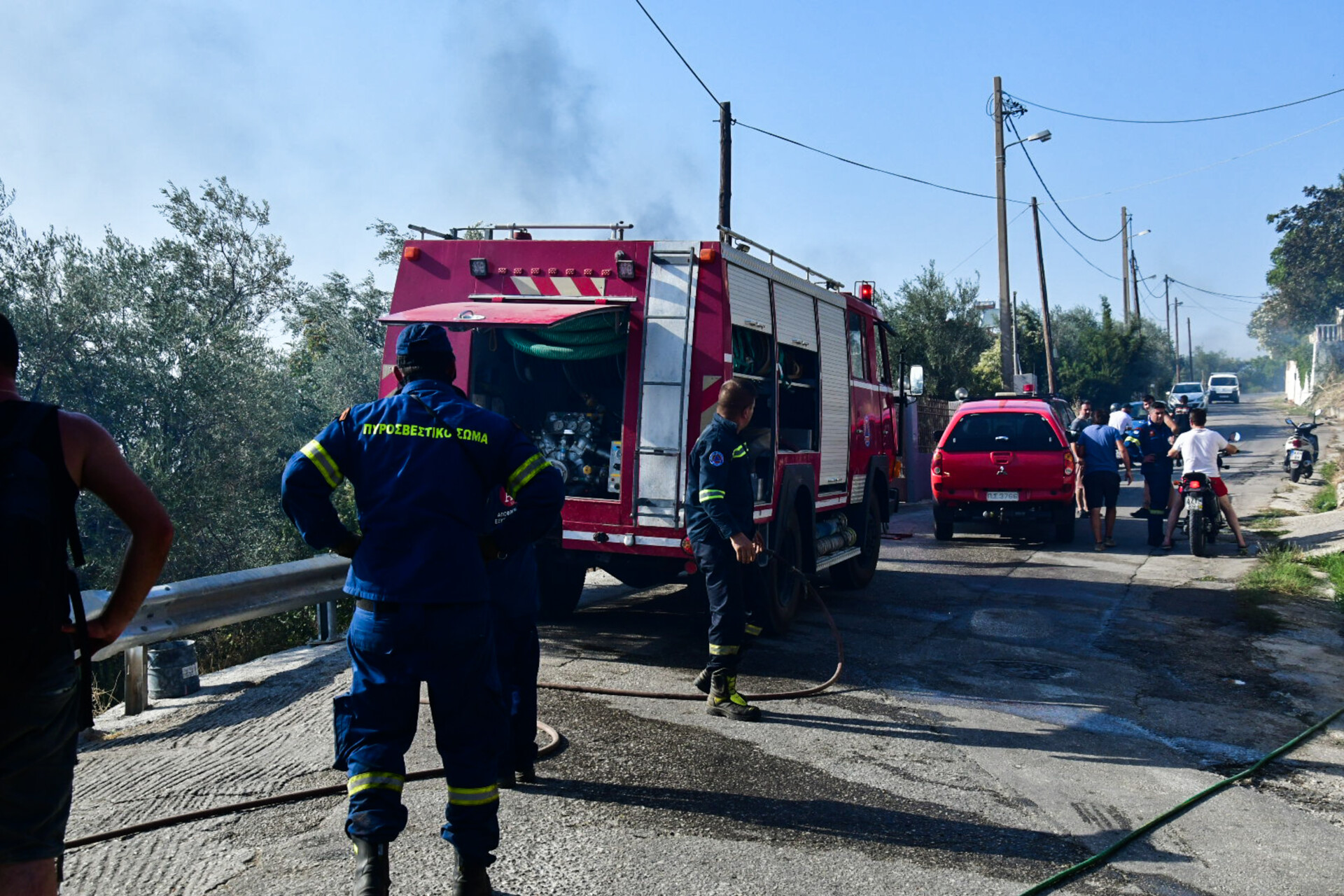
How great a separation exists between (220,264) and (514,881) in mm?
22541

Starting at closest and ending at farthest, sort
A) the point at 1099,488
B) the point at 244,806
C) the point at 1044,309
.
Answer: the point at 244,806 → the point at 1099,488 → the point at 1044,309

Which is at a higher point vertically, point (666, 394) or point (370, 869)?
point (666, 394)

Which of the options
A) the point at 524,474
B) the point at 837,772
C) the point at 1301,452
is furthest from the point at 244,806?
the point at 1301,452

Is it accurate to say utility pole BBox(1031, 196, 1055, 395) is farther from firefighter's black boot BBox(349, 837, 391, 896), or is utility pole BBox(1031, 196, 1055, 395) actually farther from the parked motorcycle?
firefighter's black boot BBox(349, 837, 391, 896)

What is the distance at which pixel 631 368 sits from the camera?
24.5ft

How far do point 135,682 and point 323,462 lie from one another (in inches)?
131

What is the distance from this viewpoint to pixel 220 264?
23.7 metres

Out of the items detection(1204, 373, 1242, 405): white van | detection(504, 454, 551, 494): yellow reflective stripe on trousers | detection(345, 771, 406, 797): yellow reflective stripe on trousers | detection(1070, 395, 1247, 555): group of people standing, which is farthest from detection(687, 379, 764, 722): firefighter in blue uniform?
detection(1204, 373, 1242, 405): white van

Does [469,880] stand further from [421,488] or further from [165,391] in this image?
[165,391]

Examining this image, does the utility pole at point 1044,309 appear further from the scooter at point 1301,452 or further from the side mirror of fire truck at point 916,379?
the side mirror of fire truck at point 916,379

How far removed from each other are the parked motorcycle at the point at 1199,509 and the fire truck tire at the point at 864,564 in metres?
4.84

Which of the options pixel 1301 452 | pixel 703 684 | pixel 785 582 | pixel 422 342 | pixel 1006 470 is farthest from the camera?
pixel 1301 452

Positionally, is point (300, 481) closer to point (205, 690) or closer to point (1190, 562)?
point (205, 690)

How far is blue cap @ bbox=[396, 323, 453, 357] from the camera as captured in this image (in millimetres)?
3748
